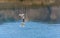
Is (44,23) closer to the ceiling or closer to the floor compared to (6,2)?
closer to the floor

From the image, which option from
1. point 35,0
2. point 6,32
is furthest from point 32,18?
point 6,32

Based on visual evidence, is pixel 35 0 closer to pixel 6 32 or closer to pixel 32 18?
pixel 32 18

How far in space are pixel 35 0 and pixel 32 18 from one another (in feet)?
0.58

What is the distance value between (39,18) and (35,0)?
0.18 meters

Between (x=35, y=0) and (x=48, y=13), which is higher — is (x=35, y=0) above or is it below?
above

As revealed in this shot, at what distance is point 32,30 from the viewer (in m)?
1.71

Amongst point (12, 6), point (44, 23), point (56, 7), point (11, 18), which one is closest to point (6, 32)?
point (11, 18)

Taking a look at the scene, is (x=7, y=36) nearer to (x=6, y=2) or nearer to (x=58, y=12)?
(x=6, y=2)

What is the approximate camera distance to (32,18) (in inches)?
67.4

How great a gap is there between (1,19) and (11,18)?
10 centimetres

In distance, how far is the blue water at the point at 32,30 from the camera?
1703mm

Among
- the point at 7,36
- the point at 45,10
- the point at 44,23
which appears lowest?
the point at 7,36

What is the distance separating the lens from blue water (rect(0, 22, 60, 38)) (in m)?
1.70

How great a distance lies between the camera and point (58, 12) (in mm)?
1718
